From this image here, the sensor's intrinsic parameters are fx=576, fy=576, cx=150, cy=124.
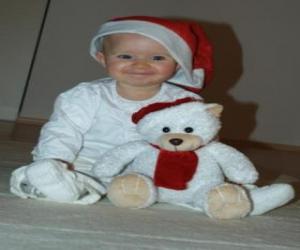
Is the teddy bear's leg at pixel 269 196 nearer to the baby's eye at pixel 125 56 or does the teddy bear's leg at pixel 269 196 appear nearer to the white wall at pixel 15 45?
the baby's eye at pixel 125 56

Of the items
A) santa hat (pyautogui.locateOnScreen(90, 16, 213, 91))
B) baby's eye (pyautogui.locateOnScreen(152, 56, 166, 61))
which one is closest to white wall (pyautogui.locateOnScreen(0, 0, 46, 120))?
santa hat (pyautogui.locateOnScreen(90, 16, 213, 91))

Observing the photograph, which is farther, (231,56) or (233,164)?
(231,56)

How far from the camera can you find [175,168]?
34.8 inches

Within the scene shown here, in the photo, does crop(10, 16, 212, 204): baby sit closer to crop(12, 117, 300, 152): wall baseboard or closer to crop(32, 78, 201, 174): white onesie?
crop(32, 78, 201, 174): white onesie

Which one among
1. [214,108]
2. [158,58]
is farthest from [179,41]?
[214,108]

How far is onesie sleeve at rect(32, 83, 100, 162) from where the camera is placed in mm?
932

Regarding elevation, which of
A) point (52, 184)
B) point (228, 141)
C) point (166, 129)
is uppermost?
point (166, 129)

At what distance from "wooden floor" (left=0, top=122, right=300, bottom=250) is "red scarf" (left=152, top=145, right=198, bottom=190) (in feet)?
0.13

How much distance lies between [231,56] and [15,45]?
842 millimetres

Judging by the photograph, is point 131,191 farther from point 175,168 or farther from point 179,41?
point 179,41

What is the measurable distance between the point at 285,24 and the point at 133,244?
1755mm

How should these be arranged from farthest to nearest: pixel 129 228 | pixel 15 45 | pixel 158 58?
pixel 15 45, pixel 158 58, pixel 129 228

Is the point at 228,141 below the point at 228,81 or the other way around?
below

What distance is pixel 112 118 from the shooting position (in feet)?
3.29
